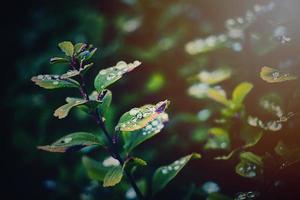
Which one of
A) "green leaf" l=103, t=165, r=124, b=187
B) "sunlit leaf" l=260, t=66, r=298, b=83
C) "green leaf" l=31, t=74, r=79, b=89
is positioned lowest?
"green leaf" l=103, t=165, r=124, b=187

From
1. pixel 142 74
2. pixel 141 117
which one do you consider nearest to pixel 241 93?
pixel 141 117

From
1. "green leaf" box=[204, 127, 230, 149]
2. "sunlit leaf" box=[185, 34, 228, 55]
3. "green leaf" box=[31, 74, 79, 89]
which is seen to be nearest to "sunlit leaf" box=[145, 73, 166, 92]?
"sunlit leaf" box=[185, 34, 228, 55]

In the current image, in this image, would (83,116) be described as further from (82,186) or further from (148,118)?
(148,118)

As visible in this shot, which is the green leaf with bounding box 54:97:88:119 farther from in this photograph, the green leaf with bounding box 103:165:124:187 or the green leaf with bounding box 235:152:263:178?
the green leaf with bounding box 235:152:263:178

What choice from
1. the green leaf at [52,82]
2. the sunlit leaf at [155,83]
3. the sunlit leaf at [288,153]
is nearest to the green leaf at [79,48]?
the green leaf at [52,82]

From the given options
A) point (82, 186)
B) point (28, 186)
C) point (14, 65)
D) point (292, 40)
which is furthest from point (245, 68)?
point (14, 65)
